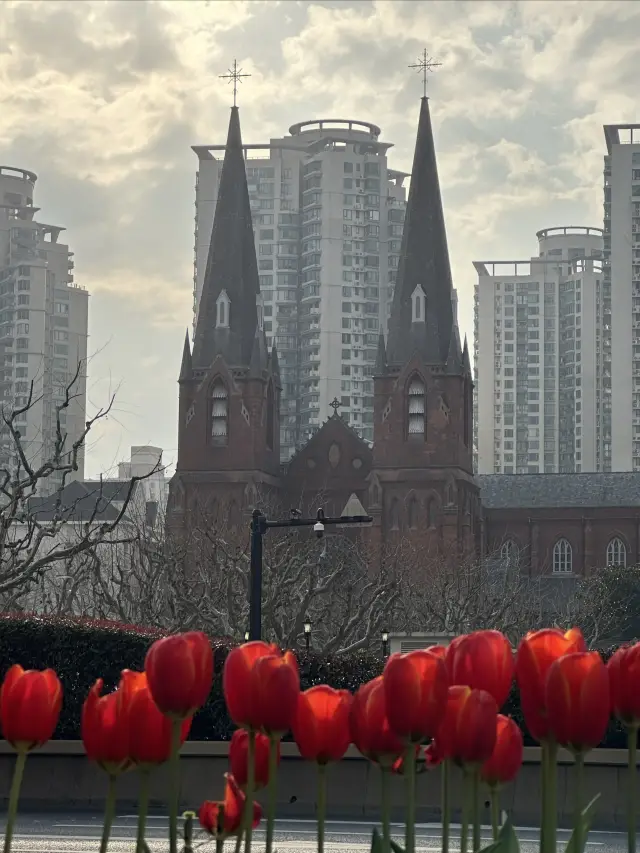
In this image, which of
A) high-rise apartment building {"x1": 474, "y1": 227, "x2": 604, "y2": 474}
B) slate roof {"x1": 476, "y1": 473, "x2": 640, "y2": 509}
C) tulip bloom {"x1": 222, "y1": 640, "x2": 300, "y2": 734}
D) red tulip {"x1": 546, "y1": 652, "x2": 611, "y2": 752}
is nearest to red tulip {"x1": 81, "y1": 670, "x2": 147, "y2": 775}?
tulip bloom {"x1": 222, "y1": 640, "x2": 300, "y2": 734}

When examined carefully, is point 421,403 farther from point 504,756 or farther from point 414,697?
point 414,697

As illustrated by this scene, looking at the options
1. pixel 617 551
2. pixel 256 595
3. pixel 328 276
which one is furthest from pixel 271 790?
pixel 328 276

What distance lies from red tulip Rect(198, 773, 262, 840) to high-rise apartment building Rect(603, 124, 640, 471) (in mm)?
127416

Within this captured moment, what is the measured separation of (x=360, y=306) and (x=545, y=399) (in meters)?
27.4

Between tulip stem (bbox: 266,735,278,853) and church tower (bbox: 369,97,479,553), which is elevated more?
church tower (bbox: 369,97,479,553)

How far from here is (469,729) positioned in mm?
3414

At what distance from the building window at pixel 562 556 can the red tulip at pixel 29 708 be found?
8337 centimetres

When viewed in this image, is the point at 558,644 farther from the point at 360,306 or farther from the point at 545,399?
the point at 545,399

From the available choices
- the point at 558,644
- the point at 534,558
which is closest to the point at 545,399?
the point at 534,558

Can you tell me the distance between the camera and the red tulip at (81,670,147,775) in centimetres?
351

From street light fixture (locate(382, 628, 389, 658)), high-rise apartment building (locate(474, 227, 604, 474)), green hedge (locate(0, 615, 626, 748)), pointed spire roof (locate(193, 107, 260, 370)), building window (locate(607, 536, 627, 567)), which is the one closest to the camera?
green hedge (locate(0, 615, 626, 748))

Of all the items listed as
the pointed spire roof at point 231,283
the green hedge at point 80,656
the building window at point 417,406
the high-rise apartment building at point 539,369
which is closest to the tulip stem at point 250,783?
the green hedge at point 80,656

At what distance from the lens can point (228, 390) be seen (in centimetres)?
7569

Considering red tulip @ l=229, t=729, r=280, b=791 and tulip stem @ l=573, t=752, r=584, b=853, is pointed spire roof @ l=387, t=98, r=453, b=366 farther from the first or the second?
tulip stem @ l=573, t=752, r=584, b=853
